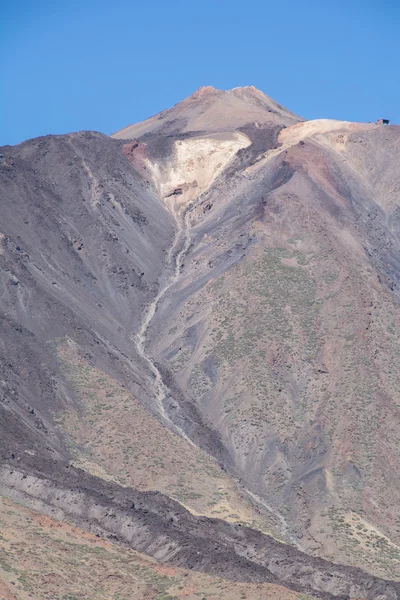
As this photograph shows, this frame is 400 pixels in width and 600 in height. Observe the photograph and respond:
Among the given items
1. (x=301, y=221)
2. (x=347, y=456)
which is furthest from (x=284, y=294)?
Answer: (x=347, y=456)

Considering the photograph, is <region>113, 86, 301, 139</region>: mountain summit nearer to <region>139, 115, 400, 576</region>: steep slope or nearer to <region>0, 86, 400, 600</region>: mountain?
<region>0, 86, 400, 600</region>: mountain

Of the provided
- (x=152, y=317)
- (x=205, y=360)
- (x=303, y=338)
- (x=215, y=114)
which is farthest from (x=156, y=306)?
(x=215, y=114)

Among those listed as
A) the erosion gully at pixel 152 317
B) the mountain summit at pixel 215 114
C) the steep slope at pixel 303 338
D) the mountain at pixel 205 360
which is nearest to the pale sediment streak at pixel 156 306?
the erosion gully at pixel 152 317

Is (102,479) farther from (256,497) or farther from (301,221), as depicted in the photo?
(301,221)

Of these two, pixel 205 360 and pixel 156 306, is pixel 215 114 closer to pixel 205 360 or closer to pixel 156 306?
pixel 156 306

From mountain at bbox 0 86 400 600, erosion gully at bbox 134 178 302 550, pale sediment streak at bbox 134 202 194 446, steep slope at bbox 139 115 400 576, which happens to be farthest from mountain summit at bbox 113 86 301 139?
pale sediment streak at bbox 134 202 194 446

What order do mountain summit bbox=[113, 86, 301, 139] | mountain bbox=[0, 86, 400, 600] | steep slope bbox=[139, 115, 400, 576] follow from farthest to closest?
mountain summit bbox=[113, 86, 301, 139]
steep slope bbox=[139, 115, 400, 576]
mountain bbox=[0, 86, 400, 600]

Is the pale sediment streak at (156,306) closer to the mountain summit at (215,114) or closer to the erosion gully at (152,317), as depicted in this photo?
the erosion gully at (152,317)

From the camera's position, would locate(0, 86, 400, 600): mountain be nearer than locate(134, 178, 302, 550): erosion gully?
Yes
